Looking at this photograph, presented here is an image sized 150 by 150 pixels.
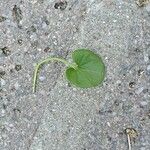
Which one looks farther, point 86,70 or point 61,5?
point 61,5

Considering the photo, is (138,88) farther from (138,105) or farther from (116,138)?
(116,138)

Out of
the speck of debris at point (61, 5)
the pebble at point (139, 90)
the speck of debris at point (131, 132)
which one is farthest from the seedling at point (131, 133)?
the speck of debris at point (61, 5)

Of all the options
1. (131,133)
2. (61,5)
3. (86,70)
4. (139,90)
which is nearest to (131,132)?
(131,133)

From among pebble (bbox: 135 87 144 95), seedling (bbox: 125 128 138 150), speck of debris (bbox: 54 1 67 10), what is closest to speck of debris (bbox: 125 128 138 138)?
seedling (bbox: 125 128 138 150)

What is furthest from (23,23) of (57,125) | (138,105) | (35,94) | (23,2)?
(138,105)

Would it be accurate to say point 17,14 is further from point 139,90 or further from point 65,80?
point 139,90

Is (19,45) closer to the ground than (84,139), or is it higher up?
higher up

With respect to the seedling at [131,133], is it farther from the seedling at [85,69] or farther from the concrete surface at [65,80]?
the seedling at [85,69]
